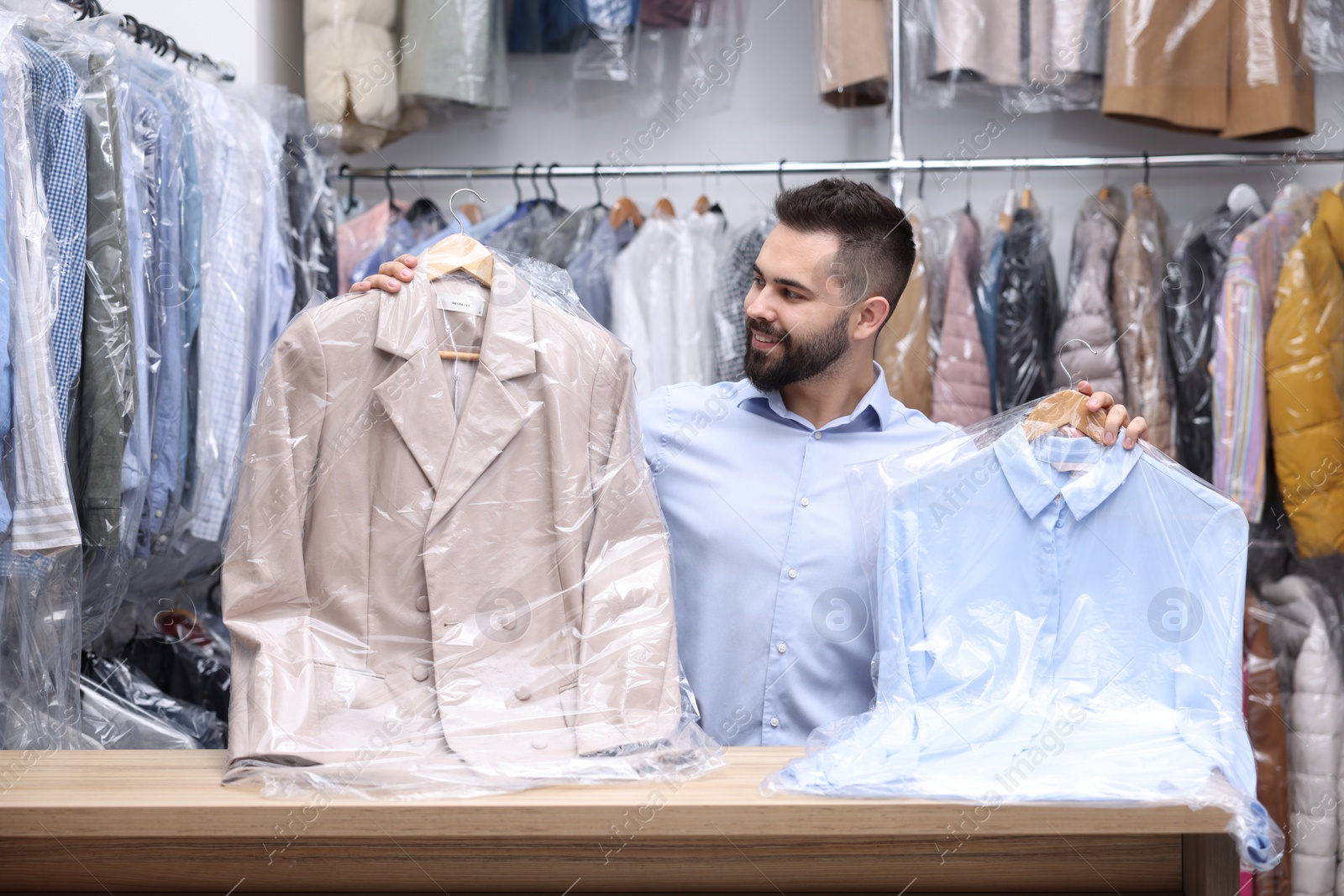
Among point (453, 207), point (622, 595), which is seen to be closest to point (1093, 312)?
point (453, 207)

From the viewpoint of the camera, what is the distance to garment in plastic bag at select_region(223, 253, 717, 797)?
59.0 inches

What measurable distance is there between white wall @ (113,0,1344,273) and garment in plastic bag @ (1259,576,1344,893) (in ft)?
3.78

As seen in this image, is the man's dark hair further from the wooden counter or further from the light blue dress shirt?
the wooden counter

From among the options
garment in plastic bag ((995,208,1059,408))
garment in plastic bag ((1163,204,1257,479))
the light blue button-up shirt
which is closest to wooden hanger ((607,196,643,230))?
garment in plastic bag ((995,208,1059,408))

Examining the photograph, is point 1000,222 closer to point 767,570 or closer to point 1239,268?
point 1239,268

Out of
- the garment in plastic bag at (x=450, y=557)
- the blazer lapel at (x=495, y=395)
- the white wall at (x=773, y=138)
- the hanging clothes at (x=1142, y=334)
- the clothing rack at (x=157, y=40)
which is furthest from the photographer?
the white wall at (x=773, y=138)

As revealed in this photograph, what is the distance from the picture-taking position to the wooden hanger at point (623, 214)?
3.05 metres

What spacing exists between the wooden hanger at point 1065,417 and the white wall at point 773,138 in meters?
1.64

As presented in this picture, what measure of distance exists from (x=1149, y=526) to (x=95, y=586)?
1.72 meters

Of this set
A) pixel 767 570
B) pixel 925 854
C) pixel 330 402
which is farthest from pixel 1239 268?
pixel 330 402

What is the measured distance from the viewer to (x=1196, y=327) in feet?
9.08

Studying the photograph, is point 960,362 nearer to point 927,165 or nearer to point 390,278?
point 927,165

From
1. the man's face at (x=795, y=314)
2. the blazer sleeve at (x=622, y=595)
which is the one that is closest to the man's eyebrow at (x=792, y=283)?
the man's face at (x=795, y=314)

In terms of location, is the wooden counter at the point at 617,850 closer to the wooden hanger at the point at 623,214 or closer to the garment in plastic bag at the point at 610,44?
the wooden hanger at the point at 623,214
